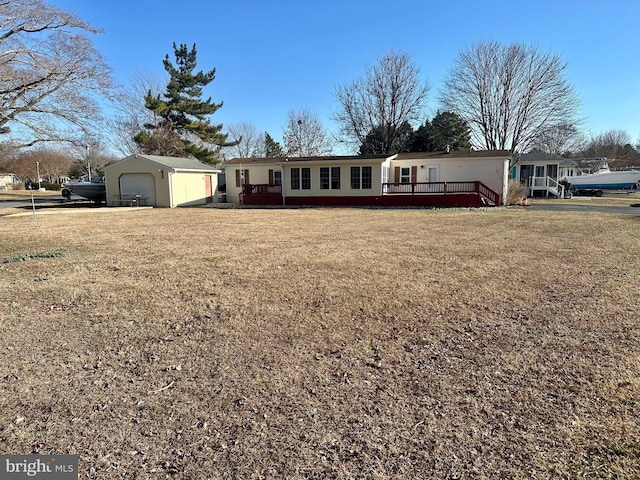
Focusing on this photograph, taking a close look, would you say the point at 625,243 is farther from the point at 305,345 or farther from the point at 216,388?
the point at 216,388

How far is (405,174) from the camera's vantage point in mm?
24062

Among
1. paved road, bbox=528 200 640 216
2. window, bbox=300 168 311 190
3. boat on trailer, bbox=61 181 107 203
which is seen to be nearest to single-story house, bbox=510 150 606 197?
paved road, bbox=528 200 640 216

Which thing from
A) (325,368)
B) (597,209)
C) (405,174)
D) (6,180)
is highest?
(6,180)

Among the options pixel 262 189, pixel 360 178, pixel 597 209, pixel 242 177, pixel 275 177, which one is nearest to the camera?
pixel 597 209

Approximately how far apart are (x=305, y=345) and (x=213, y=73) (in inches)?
1501

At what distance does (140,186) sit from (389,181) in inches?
611

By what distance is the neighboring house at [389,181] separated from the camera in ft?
70.3

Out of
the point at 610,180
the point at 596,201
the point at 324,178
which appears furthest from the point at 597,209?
the point at 610,180

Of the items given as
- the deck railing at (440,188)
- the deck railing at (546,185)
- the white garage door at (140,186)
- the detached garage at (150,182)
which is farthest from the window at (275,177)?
the deck railing at (546,185)

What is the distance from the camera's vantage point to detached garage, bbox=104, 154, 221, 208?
76.4ft

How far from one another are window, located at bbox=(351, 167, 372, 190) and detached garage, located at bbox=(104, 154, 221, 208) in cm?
1048

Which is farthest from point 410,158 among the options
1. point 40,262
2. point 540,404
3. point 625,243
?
point 540,404

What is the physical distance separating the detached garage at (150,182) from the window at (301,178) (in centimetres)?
670

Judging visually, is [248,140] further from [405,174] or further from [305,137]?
[405,174]
